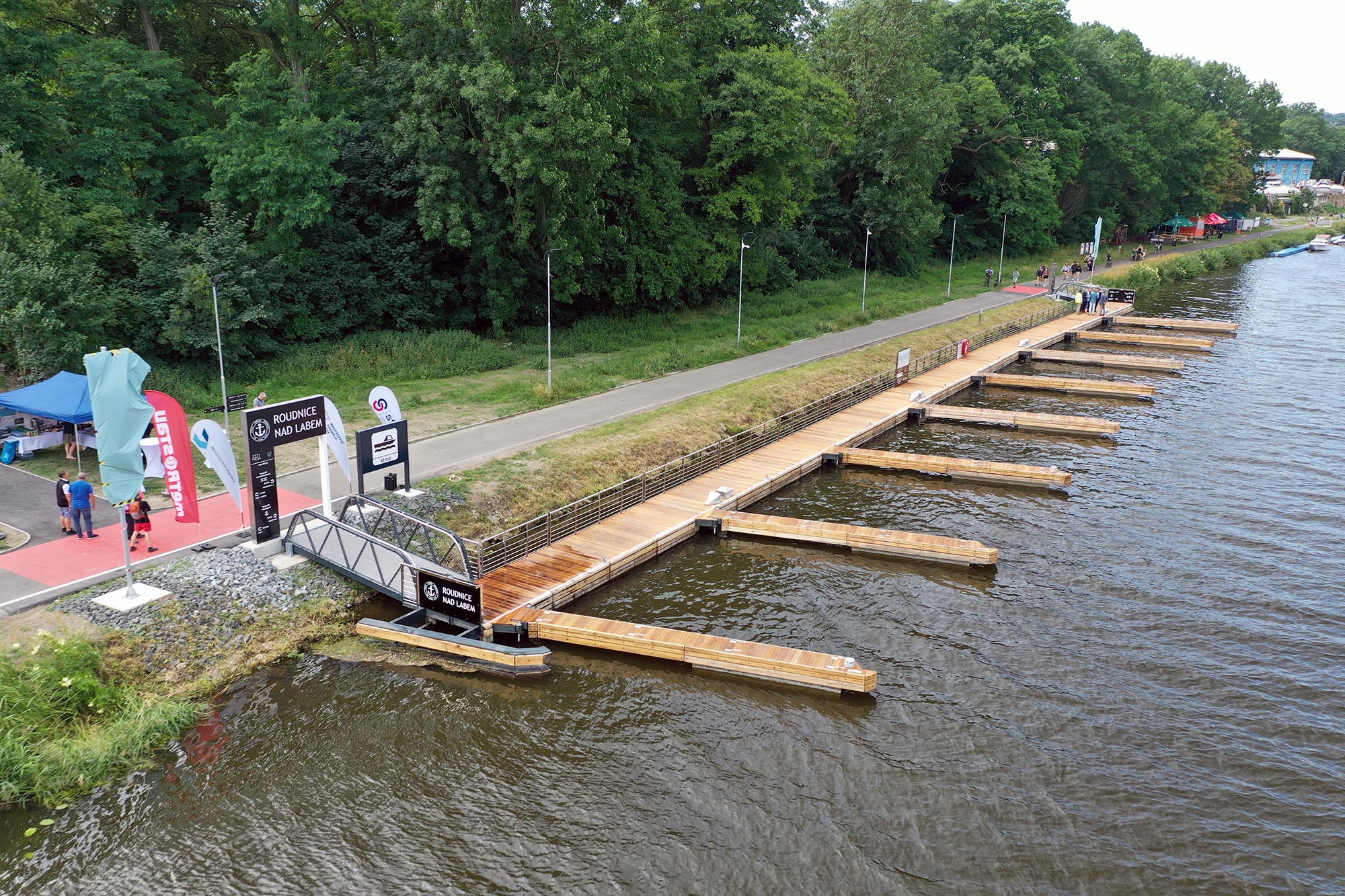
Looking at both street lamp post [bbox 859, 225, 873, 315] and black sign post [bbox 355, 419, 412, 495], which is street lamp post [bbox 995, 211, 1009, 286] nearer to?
street lamp post [bbox 859, 225, 873, 315]

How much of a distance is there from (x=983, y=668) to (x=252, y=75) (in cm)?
3527

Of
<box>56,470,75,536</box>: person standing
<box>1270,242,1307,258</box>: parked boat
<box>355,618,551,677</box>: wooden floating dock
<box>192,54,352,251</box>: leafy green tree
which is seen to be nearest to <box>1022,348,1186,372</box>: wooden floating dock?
<box>192,54,352,251</box>: leafy green tree

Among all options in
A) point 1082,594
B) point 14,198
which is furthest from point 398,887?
point 14,198

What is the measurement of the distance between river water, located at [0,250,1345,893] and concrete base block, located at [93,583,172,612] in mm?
2569

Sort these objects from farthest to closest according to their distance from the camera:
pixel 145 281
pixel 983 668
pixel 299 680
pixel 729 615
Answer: pixel 145 281, pixel 729 615, pixel 983 668, pixel 299 680

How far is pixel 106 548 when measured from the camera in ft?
66.0

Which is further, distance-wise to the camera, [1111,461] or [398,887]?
[1111,461]

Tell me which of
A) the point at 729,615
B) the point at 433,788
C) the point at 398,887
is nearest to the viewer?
the point at 398,887

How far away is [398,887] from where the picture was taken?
42.4 feet

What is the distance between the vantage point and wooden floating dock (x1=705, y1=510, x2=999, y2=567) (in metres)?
23.9

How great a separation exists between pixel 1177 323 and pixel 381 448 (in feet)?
181

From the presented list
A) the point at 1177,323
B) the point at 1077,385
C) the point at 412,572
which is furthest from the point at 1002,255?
the point at 412,572

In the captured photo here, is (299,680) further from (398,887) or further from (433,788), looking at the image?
(398,887)

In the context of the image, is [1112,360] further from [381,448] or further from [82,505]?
[82,505]
